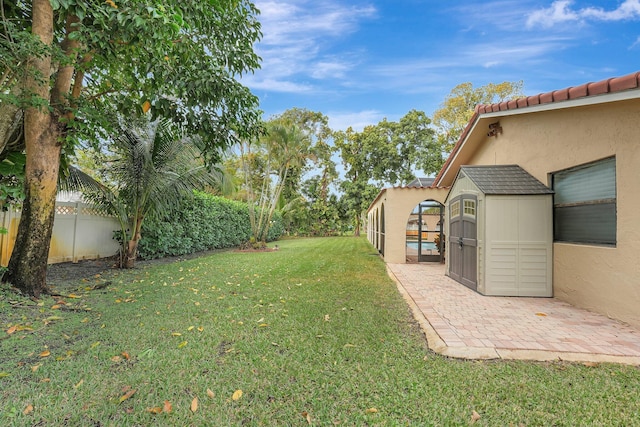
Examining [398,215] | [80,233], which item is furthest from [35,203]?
[398,215]

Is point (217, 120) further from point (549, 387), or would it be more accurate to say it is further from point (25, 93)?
point (549, 387)

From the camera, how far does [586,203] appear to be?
543cm

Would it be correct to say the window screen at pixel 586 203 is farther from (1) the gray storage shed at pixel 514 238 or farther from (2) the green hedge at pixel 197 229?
(2) the green hedge at pixel 197 229

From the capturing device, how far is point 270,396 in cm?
263

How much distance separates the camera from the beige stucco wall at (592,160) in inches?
177

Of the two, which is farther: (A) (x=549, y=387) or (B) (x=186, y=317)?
(B) (x=186, y=317)

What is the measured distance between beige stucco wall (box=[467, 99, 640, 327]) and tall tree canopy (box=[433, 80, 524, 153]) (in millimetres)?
19587

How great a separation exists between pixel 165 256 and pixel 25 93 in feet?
26.4

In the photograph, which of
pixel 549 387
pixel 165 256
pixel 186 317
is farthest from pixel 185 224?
pixel 549 387

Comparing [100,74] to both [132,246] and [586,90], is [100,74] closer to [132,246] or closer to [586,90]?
[132,246]

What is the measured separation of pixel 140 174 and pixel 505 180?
9.62 m

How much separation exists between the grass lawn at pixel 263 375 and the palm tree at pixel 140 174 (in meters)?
4.16

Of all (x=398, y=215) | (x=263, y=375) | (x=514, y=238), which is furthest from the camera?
(x=398, y=215)

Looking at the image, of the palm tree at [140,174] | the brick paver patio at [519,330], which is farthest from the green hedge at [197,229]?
the brick paver patio at [519,330]
